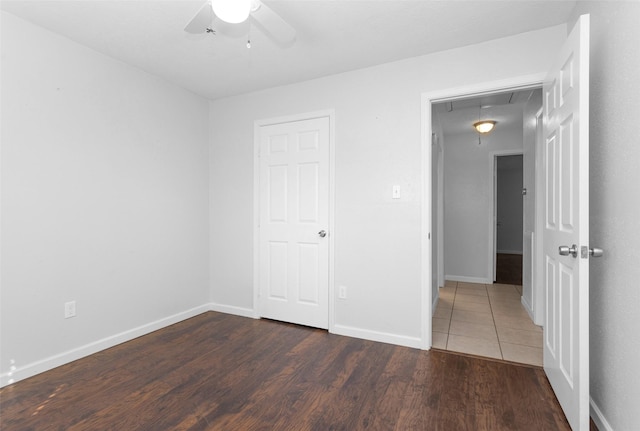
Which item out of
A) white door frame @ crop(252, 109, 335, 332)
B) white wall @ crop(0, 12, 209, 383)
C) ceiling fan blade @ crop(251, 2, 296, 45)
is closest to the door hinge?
ceiling fan blade @ crop(251, 2, 296, 45)

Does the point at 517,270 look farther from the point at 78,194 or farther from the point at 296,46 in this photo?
the point at 78,194

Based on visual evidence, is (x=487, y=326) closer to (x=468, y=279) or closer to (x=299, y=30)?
(x=468, y=279)

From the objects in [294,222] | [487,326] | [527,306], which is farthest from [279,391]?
[527,306]

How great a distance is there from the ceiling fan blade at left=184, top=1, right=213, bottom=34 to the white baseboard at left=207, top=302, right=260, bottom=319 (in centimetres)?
271

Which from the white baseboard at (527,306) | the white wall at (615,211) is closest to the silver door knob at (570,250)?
the white wall at (615,211)

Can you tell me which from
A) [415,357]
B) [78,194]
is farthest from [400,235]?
[78,194]

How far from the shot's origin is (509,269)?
21.9ft

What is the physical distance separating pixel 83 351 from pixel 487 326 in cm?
358

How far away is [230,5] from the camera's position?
4.93 feet

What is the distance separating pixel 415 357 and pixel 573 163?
174cm

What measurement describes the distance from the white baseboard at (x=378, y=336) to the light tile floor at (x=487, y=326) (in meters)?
0.20

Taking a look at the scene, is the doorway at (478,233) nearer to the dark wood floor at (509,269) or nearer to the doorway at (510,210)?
the dark wood floor at (509,269)

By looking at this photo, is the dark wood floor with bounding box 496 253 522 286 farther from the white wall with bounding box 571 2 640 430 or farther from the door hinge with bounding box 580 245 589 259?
the door hinge with bounding box 580 245 589 259

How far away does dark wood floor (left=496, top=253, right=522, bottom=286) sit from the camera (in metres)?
5.55
